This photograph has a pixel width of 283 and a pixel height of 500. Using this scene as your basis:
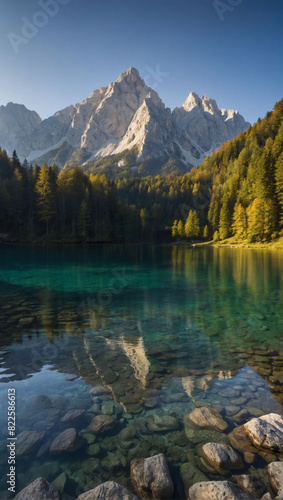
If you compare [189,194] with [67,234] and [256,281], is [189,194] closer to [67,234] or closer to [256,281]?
[67,234]

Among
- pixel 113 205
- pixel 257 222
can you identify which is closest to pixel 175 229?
pixel 113 205

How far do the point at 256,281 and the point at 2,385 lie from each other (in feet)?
77.8

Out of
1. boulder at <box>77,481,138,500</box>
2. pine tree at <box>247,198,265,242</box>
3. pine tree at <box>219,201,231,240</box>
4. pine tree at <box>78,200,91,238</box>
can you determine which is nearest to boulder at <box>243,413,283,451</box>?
boulder at <box>77,481,138,500</box>

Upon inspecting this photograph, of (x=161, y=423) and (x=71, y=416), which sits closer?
(x=161, y=423)

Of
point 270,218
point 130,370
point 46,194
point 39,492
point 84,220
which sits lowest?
point 130,370

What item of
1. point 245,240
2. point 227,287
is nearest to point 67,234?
point 245,240

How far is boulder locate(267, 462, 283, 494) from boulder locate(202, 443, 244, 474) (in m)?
0.48

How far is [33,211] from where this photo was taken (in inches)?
3445

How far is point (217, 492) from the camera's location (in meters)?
3.78

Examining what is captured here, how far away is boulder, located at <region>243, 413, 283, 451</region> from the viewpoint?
4.88 metres

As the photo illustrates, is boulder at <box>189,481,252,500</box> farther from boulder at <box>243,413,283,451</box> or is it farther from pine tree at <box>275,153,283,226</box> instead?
pine tree at <box>275,153,283,226</box>

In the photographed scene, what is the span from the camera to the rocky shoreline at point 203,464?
3.87m

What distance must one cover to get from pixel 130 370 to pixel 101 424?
2.68 m

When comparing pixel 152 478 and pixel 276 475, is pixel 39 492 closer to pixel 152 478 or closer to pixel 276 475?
pixel 152 478
